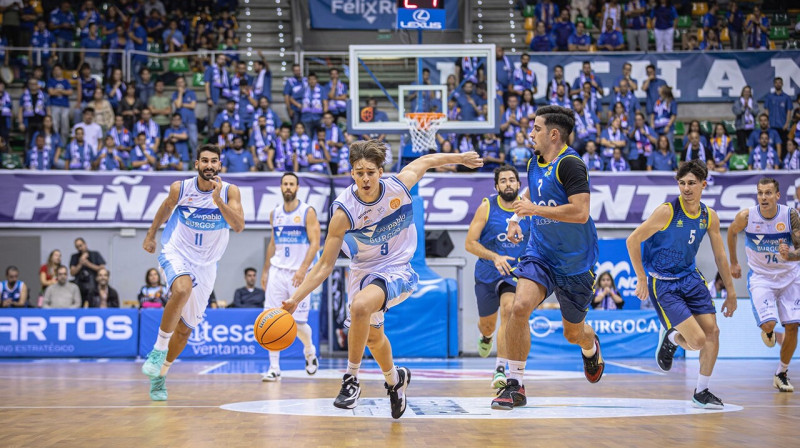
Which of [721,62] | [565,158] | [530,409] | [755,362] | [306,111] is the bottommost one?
[755,362]

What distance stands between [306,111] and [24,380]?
10537 millimetres

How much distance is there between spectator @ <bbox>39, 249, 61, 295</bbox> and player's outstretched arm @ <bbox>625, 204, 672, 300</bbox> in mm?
12323

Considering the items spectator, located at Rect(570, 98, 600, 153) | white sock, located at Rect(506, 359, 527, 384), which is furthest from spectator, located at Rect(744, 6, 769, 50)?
white sock, located at Rect(506, 359, 527, 384)

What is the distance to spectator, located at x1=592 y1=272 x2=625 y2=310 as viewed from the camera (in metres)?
17.0

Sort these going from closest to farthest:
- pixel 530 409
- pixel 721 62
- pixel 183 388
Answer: pixel 530 409 < pixel 183 388 < pixel 721 62

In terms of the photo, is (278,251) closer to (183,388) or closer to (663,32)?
(183,388)

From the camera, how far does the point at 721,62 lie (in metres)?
21.8

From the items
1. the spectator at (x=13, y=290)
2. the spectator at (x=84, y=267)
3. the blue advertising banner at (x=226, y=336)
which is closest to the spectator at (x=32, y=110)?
the spectator at (x=84, y=267)

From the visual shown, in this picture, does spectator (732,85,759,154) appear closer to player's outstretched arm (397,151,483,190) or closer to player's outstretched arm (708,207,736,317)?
player's outstretched arm (708,207,736,317)

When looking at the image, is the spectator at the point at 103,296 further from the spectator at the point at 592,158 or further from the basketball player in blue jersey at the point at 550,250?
the basketball player in blue jersey at the point at 550,250

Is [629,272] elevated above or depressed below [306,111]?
below

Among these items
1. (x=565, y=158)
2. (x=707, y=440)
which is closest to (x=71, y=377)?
(x=565, y=158)

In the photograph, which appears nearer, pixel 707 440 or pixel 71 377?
pixel 707 440

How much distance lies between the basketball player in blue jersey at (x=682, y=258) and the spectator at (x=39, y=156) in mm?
14342
